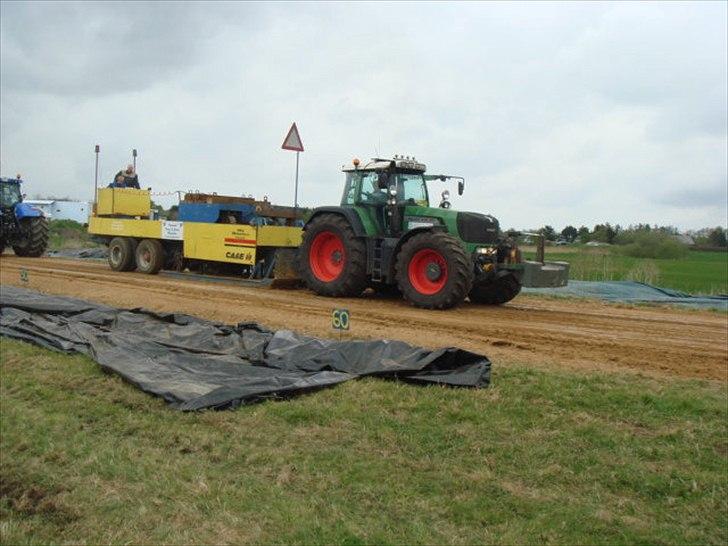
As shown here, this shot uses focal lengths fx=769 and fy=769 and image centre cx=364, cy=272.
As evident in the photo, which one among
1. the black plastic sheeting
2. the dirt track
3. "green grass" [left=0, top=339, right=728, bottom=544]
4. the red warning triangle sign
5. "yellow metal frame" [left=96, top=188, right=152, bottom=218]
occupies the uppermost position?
the red warning triangle sign

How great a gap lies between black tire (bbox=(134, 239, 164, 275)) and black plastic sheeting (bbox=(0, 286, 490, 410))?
6.94m

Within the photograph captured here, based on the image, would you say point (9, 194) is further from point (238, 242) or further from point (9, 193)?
point (238, 242)

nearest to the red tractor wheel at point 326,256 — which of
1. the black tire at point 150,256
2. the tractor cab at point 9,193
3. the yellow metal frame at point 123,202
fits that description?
the black tire at point 150,256

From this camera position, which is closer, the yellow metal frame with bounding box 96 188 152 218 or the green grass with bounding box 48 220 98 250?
the yellow metal frame with bounding box 96 188 152 218

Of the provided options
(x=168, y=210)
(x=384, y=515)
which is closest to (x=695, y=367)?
(x=384, y=515)

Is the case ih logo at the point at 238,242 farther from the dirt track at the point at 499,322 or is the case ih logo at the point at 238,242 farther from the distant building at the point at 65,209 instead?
the distant building at the point at 65,209

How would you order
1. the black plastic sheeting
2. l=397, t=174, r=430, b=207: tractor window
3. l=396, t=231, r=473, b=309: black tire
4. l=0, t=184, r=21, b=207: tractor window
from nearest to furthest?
the black plastic sheeting < l=396, t=231, r=473, b=309: black tire < l=397, t=174, r=430, b=207: tractor window < l=0, t=184, r=21, b=207: tractor window

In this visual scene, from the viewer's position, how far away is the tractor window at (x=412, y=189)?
41.3 ft

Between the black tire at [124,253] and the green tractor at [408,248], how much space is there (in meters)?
5.56

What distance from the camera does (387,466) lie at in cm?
517

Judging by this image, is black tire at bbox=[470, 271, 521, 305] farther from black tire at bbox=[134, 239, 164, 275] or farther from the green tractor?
black tire at bbox=[134, 239, 164, 275]

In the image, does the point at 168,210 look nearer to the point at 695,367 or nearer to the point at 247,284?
the point at 247,284

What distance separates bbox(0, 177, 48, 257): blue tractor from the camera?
72.3 ft

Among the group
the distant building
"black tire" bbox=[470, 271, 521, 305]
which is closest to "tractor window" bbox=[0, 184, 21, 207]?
"black tire" bbox=[470, 271, 521, 305]
